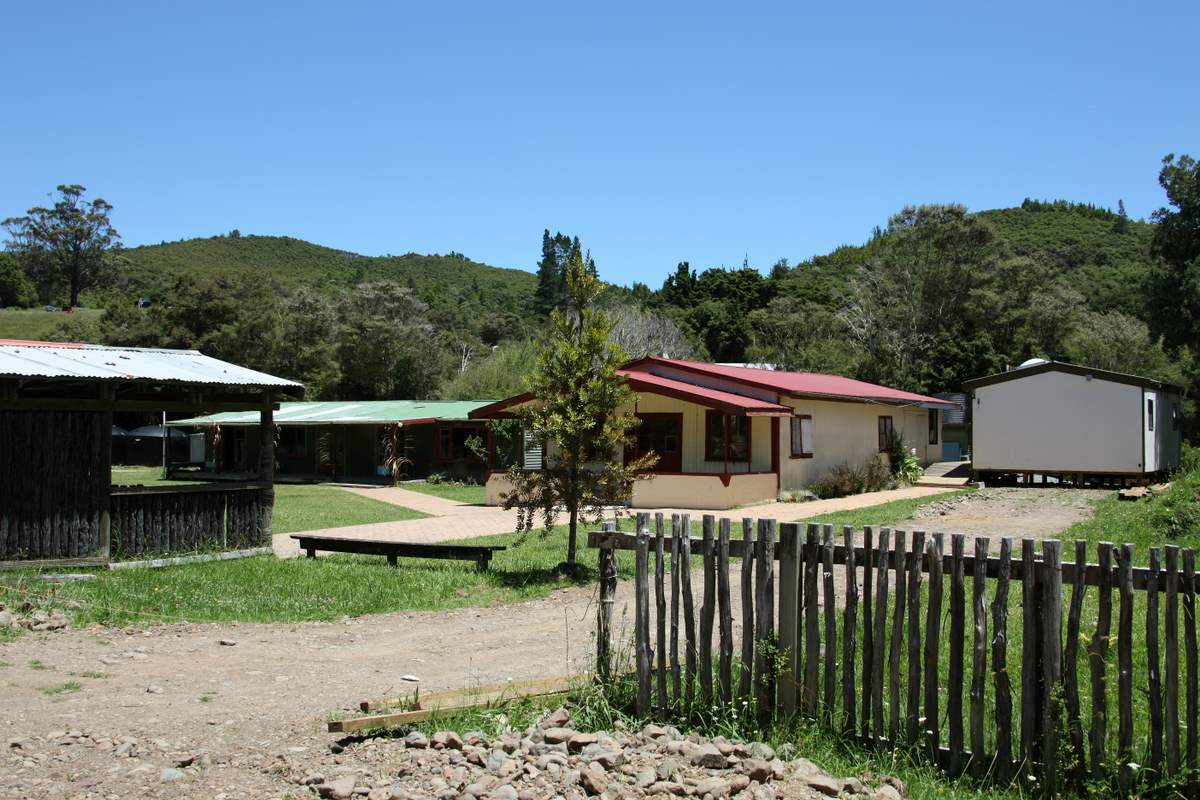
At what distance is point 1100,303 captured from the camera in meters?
61.4

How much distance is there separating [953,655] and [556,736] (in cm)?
216

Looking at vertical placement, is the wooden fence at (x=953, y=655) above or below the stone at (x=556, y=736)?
above

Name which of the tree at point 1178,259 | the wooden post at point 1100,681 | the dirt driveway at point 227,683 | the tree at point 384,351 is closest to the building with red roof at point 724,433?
the dirt driveway at point 227,683

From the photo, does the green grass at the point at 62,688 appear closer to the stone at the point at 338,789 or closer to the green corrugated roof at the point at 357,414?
the stone at the point at 338,789

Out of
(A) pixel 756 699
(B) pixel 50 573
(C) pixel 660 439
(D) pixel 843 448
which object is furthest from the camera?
(D) pixel 843 448

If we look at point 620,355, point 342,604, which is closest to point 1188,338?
point 620,355

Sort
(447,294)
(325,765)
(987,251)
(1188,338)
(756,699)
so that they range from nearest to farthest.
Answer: (325,765) < (756,699) < (1188,338) < (987,251) < (447,294)

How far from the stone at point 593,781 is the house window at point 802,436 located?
20.5 metres

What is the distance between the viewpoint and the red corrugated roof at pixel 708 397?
21438 millimetres

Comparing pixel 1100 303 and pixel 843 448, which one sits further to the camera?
pixel 1100 303

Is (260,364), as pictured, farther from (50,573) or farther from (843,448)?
(50,573)

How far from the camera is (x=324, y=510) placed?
23.3 meters

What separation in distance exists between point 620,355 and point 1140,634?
6.60 meters

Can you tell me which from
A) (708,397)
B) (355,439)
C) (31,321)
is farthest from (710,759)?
(31,321)
